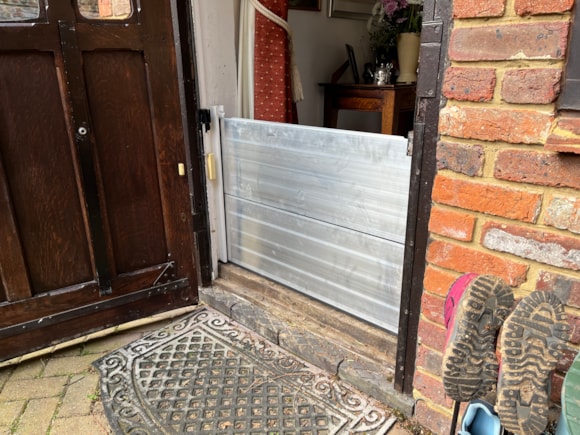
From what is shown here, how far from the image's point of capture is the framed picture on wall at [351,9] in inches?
126

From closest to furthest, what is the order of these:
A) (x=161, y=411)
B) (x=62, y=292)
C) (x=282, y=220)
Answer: (x=161, y=411)
(x=62, y=292)
(x=282, y=220)

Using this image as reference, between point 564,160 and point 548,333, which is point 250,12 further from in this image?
point 548,333

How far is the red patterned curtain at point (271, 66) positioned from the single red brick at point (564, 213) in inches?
62.5

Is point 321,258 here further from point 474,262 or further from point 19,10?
point 19,10

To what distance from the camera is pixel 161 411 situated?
5.57 ft

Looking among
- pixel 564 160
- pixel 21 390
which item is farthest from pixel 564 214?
pixel 21 390

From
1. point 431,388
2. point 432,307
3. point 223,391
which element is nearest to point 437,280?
point 432,307

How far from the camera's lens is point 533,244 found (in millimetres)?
1148

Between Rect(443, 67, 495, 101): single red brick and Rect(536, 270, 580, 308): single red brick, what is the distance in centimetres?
48

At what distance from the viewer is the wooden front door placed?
1.77 meters

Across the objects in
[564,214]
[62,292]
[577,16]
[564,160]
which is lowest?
[62,292]

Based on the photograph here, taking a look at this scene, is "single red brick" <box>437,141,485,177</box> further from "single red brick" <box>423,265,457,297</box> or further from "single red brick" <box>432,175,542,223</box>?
"single red brick" <box>423,265,457,297</box>

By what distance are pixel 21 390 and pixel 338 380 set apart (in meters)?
1.33

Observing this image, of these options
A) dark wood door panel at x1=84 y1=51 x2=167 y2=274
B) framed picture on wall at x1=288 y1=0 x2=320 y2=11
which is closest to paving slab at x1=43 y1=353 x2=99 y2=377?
dark wood door panel at x1=84 y1=51 x2=167 y2=274
